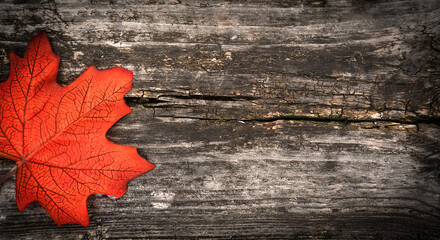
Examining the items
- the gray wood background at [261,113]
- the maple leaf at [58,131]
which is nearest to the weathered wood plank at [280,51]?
the gray wood background at [261,113]

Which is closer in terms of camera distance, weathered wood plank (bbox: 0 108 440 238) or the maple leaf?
the maple leaf

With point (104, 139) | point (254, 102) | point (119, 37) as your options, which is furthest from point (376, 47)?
point (104, 139)

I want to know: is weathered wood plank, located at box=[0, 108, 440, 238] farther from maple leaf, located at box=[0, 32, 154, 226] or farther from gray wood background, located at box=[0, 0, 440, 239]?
maple leaf, located at box=[0, 32, 154, 226]

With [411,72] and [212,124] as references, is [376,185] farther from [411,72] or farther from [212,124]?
[212,124]

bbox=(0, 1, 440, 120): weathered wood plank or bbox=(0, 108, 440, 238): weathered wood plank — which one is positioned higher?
bbox=(0, 1, 440, 120): weathered wood plank

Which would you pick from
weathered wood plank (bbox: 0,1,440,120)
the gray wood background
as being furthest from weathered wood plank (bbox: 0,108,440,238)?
weathered wood plank (bbox: 0,1,440,120)

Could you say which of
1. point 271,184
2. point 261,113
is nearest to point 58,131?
point 261,113
